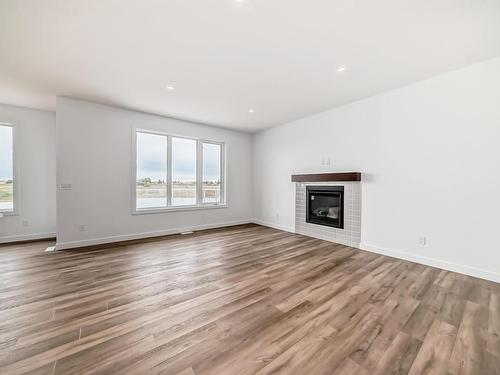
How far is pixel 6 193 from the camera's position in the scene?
4285 millimetres

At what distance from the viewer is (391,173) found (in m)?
3.56

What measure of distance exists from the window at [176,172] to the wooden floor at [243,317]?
1843 mm

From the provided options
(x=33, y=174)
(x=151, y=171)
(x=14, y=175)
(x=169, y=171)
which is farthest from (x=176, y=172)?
(x=14, y=175)

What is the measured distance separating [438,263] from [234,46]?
401 cm

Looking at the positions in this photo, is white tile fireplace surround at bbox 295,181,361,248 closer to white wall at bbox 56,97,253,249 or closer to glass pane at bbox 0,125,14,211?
white wall at bbox 56,97,253,249

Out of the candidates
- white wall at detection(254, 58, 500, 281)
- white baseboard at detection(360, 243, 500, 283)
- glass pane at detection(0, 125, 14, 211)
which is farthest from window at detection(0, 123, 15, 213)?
white baseboard at detection(360, 243, 500, 283)

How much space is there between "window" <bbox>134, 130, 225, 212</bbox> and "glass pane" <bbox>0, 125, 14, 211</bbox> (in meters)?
2.41

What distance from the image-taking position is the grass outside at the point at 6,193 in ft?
13.9

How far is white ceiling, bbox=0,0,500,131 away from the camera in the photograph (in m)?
1.91

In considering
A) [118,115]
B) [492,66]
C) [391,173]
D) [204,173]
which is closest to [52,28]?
[118,115]

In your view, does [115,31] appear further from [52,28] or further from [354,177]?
Result: [354,177]

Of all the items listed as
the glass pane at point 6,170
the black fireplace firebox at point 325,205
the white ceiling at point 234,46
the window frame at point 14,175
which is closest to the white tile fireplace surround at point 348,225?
the black fireplace firebox at point 325,205

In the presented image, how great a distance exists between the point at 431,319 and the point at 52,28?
15.0ft

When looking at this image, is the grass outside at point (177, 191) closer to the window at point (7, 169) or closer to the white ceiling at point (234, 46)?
the white ceiling at point (234, 46)
